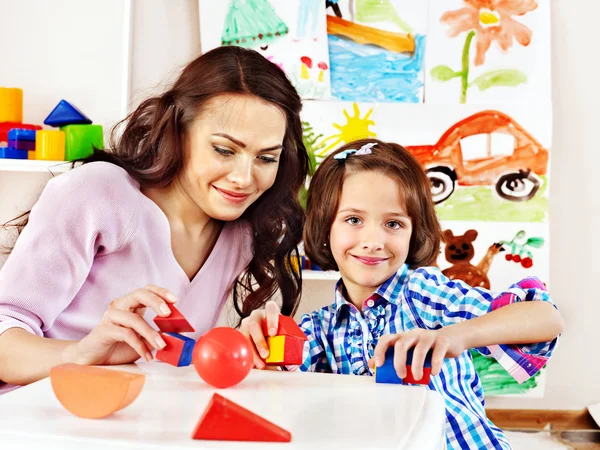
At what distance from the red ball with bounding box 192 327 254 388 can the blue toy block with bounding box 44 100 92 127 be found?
1461 millimetres

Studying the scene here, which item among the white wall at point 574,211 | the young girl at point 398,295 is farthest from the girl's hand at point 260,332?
the white wall at point 574,211

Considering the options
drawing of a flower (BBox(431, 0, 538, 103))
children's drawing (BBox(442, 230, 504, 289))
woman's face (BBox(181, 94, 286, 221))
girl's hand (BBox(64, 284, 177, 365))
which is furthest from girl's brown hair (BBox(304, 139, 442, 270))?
drawing of a flower (BBox(431, 0, 538, 103))

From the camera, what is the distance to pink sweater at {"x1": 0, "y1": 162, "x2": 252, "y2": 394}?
95 centimetres

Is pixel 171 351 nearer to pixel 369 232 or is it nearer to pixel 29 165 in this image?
pixel 369 232

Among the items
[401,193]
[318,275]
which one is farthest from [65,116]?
[401,193]

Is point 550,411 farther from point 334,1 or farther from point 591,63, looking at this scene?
point 334,1

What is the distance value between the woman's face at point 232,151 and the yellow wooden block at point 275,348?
1.11 ft

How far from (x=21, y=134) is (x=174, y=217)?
0.96 metres

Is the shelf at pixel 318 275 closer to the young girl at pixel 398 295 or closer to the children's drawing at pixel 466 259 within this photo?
the children's drawing at pixel 466 259

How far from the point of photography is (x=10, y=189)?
2186mm

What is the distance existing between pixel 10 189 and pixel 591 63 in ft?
6.08

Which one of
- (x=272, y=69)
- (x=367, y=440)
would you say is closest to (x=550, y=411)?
(x=272, y=69)

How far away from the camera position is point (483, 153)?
228 centimetres

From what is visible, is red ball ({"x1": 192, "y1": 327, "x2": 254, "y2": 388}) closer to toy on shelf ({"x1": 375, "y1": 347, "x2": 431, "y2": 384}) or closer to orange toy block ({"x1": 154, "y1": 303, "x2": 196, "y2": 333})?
orange toy block ({"x1": 154, "y1": 303, "x2": 196, "y2": 333})
